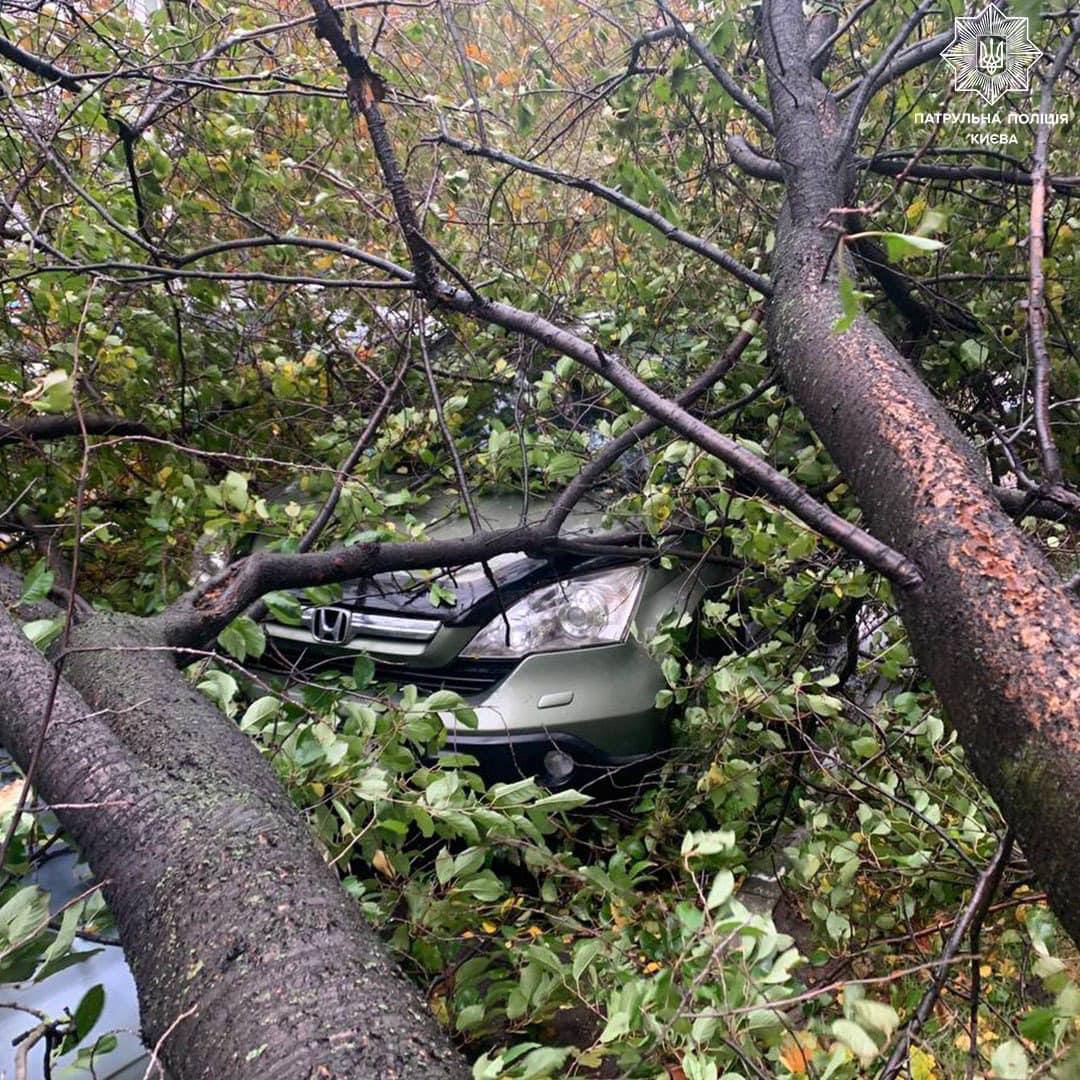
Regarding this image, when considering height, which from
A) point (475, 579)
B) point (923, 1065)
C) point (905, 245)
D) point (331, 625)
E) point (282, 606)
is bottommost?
point (923, 1065)

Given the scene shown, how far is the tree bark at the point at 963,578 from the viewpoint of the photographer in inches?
29.2

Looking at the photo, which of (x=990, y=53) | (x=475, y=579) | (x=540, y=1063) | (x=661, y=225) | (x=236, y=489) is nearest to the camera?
(x=540, y=1063)

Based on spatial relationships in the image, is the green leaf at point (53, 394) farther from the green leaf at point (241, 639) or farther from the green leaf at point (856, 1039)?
the green leaf at point (856, 1039)

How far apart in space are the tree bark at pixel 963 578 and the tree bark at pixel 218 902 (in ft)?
2.00

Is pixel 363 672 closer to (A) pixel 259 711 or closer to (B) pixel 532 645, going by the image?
(A) pixel 259 711

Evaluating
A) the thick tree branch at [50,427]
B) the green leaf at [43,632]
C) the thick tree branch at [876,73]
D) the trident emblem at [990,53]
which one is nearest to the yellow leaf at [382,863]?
the green leaf at [43,632]

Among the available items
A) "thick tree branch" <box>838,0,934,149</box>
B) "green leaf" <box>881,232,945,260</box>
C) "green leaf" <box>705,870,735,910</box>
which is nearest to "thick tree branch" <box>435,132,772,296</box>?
"thick tree branch" <box>838,0,934,149</box>

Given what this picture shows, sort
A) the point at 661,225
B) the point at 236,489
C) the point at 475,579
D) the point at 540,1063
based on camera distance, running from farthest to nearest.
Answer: the point at 475,579
the point at 236,489
the point at 661,225
the point at 540,1063

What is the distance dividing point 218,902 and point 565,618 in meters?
1.88

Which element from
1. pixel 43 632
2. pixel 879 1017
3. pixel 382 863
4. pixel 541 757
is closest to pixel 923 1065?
pixel 879 1017

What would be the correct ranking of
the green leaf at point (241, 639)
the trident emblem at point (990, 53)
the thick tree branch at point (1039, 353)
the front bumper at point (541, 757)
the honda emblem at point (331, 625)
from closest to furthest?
the thick tree branch at point (1039, 353), the green leaf at point (241, 639), the trident emblem at point (990, 53), the front bumper at point (541, 757), the honda emblem at point (331, 625)

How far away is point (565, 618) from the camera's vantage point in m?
2.66

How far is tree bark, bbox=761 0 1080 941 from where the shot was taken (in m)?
0.74

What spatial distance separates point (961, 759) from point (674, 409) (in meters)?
1.27
